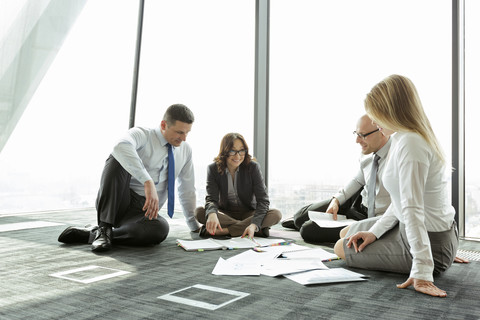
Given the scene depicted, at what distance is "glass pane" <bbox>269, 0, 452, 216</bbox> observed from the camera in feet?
10.0

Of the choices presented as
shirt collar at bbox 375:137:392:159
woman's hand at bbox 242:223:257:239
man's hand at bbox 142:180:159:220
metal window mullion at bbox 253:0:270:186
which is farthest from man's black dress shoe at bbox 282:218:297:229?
man's hand at bbox 142:180:159:220

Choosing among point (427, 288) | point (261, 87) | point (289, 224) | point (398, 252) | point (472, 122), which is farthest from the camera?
point (261, 87)

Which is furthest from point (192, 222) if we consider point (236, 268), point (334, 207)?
point (236, 268)

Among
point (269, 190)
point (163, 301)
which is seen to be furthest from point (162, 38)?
point (163, 301)

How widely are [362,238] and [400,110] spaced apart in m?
0.57

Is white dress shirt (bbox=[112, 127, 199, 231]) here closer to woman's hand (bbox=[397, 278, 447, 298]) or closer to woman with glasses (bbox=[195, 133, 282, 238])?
woman with glasses (bbox=[195, 133, 282, 238])

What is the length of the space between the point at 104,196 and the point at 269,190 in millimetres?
1806

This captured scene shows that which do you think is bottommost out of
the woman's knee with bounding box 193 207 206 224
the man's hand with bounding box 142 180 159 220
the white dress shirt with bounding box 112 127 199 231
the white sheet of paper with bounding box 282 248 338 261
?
the white sheet of paper with bounding box 282 248 338 261

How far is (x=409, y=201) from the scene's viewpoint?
4.47 ft

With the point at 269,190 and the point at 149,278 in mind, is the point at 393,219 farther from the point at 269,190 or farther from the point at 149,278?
the point at 269,190

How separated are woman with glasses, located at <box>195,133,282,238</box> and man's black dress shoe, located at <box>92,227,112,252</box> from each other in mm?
614

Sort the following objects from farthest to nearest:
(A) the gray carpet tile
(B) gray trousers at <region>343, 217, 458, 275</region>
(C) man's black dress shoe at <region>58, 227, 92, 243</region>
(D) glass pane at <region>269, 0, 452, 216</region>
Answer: (D) glass pane at <region>269, 0, 452, 216</region> < (C) man's black dress shoe at <region>58, 227, 92, 243</region> < (B) gray trousers at <region>343, 217, 458, 275</region> < (A) the gray carpet tile

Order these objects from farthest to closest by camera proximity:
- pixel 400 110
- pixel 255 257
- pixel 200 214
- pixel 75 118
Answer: pixel 75 118, pixel 200 214, pixel 255 257, pixel 400 110

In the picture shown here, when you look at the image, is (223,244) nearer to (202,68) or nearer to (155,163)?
(155,163)
